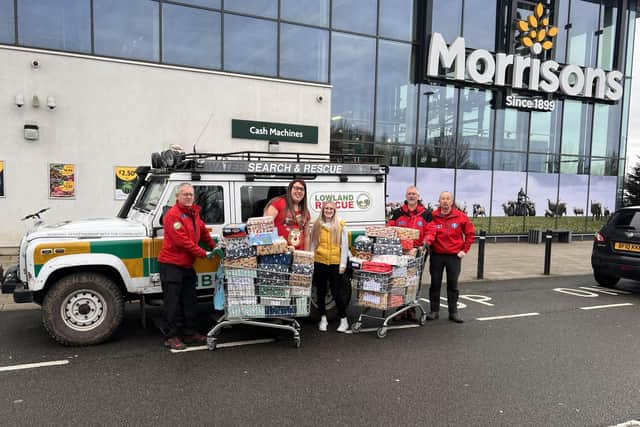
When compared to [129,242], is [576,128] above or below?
above

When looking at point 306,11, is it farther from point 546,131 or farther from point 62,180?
point 546,131

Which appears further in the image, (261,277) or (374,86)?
(374,86)

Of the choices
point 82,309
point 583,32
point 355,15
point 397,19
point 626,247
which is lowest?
point 82,309

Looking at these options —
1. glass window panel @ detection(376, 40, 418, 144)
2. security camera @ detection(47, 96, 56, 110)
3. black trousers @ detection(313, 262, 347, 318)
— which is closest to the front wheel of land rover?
black trousers @ detection(313, 262, 347, 318)

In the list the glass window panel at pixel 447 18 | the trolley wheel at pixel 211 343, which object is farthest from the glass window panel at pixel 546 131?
the trolley wheel at pixel 211 343

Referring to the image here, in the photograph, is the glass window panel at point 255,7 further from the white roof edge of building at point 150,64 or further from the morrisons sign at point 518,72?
the morrisons sign at point 518,72

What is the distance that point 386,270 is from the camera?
19.1 ft

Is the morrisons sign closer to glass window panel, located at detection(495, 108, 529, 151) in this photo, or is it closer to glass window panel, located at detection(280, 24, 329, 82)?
glass window panel, located at detection(495, 108, 529, 151)

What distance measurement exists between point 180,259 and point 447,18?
50.0 feet

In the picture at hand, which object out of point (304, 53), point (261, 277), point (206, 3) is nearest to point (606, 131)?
point (304, 53)

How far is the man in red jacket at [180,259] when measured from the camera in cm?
518

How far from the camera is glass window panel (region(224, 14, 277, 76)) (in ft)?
44.7

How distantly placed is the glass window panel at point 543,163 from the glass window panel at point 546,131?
0.79 feet

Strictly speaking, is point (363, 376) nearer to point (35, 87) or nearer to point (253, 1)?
point (35, 87)
